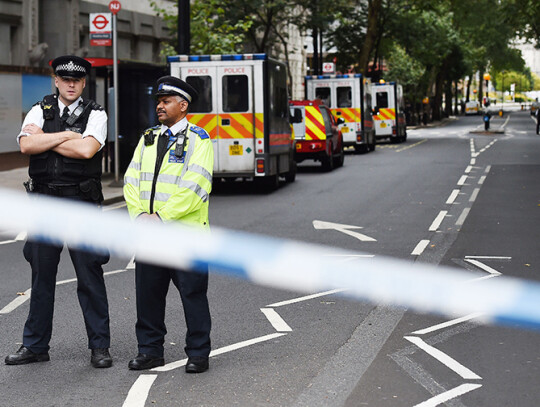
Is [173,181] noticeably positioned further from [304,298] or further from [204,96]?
[204,96]

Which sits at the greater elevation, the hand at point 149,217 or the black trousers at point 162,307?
the hand at point 149,217

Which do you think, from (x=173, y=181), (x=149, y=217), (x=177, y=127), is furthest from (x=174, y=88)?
(x=149, y=217)

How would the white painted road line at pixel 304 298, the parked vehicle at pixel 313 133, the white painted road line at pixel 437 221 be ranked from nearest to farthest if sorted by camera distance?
1. the white painted road line at pixel 304 298
2. the white painted road line at pixel 437 221
3. the parked vehicle at pixel 313 133

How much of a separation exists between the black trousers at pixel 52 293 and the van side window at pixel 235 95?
A: 13.7 m

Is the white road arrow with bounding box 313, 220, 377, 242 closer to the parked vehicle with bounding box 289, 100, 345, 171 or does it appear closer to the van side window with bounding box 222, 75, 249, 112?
the van side window with bounding box 222, 75, 249, 112

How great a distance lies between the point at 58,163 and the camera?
642cm

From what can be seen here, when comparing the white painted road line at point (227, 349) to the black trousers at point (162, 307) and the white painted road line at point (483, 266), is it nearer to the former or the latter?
the black trousers at point (162, 307)

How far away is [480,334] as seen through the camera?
750 centimetres

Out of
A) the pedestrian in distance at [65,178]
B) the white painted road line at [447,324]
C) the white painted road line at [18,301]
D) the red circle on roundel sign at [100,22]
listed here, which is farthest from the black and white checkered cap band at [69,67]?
the red circle on roundel sign at [100,22]

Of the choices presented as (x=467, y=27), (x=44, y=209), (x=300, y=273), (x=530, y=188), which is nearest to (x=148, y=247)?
(x=44, y=209)

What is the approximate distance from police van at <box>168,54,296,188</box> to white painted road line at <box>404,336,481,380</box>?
1296 centimetres

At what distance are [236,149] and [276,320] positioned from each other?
12.2 meters

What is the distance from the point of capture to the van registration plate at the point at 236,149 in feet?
66.1

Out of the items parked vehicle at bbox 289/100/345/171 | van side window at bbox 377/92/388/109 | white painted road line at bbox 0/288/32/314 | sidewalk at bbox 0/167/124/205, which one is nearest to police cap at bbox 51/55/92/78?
white painted road line at bbox 0/288/32/314
